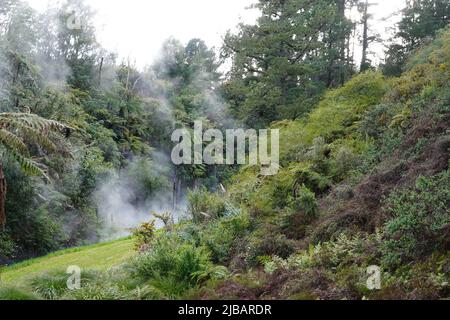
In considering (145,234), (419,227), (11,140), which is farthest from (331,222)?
(11,140)

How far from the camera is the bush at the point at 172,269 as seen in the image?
8.45m

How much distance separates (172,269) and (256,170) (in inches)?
308

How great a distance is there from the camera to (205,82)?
4250cm

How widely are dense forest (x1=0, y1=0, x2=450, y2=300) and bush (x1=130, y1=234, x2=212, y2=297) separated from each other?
29 mm

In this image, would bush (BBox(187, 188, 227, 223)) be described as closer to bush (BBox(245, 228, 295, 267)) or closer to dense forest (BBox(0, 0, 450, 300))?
dense forest (BBox(0, 0, 450, 300))

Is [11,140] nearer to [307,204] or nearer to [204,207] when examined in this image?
[204,207]

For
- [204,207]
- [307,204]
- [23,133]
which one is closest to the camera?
[23,133]

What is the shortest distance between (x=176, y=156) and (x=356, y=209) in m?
28.0

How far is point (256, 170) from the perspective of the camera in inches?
646

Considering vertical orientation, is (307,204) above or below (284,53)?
below

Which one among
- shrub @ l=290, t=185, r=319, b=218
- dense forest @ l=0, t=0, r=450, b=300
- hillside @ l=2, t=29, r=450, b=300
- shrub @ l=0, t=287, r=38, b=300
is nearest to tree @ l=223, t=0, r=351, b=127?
dense forest @ l=0, t=0, r=450, b=300

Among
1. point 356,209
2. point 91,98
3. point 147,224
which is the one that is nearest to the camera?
point 356,209
